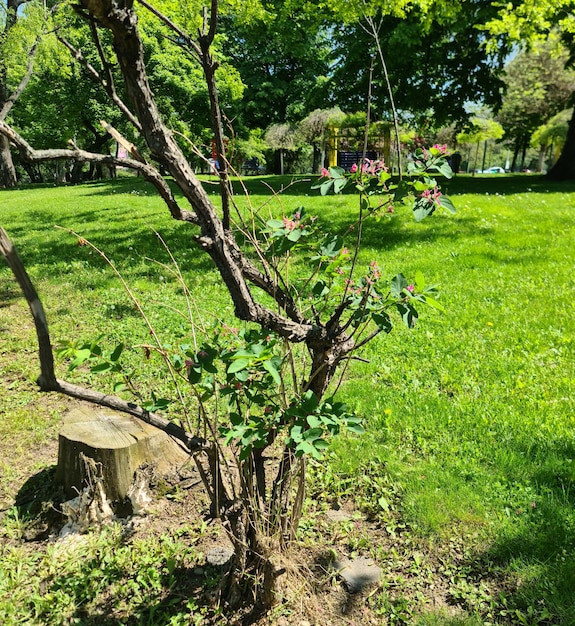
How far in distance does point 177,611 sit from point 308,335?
1372mm

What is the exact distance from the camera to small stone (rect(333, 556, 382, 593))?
2219mm

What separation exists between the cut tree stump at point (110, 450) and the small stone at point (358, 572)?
3.21 feet

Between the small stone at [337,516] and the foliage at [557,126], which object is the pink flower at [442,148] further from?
the foliage at [557,126]

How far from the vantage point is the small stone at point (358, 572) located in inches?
87.4

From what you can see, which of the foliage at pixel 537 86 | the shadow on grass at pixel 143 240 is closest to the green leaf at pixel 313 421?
the shadow on grass at pixel 143 240

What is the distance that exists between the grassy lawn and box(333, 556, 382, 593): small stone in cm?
5

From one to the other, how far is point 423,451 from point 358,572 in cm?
98

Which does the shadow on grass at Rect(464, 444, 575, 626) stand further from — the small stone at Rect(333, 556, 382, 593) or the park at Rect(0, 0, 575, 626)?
the small stone at Rect(333, 556, 382, 593)

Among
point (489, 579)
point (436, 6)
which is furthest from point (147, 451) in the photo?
point (436, 6)

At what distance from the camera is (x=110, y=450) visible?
2555 mm

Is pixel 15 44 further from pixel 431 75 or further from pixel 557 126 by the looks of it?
pixel 557 126

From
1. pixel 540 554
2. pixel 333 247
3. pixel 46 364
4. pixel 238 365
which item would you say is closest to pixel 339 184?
pixel 333 247

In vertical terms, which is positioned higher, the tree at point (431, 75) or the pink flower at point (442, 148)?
the tree at point (431, 75)

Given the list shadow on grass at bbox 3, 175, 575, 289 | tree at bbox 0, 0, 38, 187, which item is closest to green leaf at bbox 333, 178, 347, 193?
shadow on grass at bbox 3, 175, 575, 289
